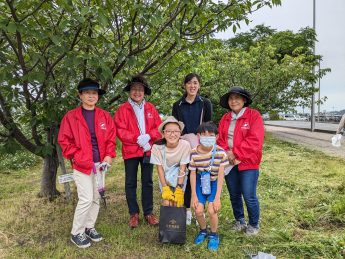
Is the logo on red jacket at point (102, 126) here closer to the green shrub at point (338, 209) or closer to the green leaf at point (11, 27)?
the green leaf at point (11, 27)

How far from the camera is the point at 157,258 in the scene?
376 cm

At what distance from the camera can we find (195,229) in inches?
180

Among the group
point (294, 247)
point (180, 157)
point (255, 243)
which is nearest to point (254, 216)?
point (255, 243)

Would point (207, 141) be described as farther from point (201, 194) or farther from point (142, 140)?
point (142, 140)

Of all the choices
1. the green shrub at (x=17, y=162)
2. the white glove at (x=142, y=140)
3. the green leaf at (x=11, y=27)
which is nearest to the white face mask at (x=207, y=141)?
the white glove at (x=142, y=140)

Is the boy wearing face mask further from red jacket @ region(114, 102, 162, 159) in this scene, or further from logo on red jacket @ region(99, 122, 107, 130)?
logo on red jacket @ region(99, 122, 107, 130)

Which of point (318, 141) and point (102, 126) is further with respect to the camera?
point (318, 141)

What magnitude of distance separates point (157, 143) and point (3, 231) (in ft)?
7.80

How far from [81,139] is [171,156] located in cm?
106

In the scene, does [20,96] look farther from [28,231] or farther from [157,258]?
[157,258]

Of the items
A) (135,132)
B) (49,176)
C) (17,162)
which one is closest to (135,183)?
(135,132)

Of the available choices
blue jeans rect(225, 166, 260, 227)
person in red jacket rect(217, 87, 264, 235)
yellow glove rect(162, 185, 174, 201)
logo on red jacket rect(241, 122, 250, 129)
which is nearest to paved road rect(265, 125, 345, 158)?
blue jeans rect(225, 166, 260, 227)

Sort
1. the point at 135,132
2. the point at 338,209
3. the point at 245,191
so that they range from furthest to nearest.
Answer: the point at 338,209, the point at 135,132, the point at 245,191

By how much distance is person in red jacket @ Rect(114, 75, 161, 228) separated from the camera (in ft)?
14.5
